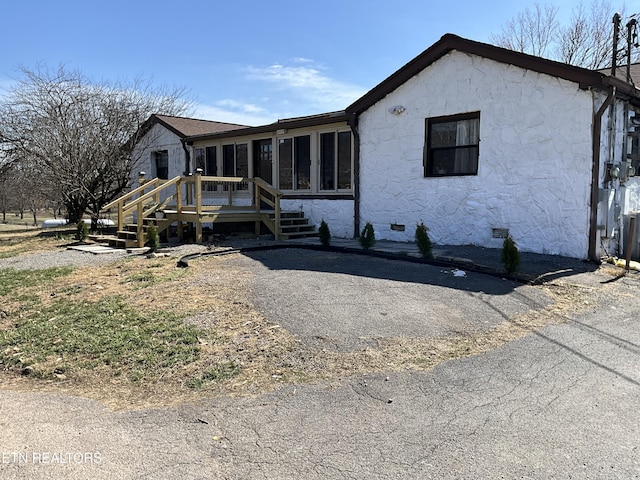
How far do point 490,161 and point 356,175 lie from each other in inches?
137

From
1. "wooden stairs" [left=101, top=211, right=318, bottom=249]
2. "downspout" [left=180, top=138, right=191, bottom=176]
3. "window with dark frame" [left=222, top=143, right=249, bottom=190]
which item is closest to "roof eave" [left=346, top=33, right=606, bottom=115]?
"wooden stairs" [left=101, top=211, right=318, bottom=249]

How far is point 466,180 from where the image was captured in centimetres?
991

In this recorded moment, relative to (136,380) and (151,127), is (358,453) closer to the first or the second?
(136,380)

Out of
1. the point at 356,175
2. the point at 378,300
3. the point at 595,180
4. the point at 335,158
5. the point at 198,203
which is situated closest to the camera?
the point at 378,300

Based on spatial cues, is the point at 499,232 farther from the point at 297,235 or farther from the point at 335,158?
the point at 297,235

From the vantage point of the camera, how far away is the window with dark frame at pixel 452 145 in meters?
9.88

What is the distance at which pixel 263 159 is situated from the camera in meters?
15.1

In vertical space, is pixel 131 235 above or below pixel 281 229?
below

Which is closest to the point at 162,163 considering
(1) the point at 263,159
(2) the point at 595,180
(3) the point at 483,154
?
(1) the point at 263,159

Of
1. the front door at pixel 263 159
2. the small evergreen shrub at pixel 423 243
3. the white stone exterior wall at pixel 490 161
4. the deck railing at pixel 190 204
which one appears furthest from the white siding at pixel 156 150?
the small evergreen shrub at pixel 423 243

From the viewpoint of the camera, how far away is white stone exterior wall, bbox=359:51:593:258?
27.6 ft

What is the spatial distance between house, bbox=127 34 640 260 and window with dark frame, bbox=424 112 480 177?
0.07 feet

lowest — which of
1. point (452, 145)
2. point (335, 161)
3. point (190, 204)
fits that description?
point (190, 204)

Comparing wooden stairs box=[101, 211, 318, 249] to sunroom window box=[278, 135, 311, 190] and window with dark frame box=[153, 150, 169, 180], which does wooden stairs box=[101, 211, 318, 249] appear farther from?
window with dark frame box=[153, 150, 169, 180]
